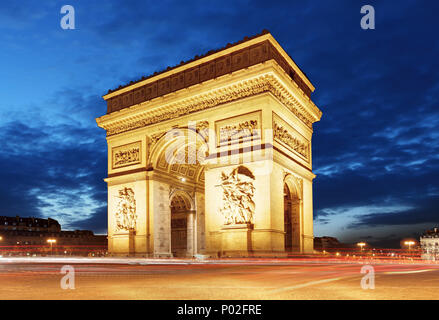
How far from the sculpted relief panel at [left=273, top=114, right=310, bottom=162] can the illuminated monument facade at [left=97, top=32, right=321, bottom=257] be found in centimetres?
6

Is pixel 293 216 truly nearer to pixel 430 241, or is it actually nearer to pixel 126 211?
pixel 126 211

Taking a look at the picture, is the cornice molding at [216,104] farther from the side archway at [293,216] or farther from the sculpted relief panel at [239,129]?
the side archway at [293,216]

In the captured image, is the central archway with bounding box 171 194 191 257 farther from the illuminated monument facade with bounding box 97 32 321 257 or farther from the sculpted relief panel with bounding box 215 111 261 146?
the sculpted relief panel with bounding box 215 111 261 146

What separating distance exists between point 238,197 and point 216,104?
17.3 ft

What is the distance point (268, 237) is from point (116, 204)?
1064 centimetres

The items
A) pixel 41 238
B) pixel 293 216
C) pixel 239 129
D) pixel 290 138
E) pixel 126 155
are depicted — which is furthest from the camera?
pixel 41 238

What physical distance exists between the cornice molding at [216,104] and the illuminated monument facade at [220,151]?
58 mm

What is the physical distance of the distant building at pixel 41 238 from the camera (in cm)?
6038

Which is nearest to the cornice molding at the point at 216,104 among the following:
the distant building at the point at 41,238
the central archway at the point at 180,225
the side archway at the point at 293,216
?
the side archway at the point at 293,216

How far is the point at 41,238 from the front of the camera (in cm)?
6594

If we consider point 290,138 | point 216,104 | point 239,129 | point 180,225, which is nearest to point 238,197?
point 239,129

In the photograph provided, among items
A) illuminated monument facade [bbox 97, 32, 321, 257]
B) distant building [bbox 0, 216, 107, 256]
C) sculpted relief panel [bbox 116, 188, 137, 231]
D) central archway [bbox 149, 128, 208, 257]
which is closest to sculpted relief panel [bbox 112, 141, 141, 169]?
illuminated monument facade [bbox 97, 32, 321, 257]
